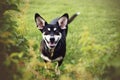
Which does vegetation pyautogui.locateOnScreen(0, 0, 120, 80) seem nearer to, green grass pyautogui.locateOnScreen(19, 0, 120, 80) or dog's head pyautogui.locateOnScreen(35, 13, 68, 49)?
green grass pyautogui.locateOnScreen(19, 0, 120, 80)

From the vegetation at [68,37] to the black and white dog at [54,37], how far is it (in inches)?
3.4

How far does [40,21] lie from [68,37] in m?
0.56

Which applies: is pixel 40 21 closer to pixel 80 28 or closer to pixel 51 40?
pixel 51 40

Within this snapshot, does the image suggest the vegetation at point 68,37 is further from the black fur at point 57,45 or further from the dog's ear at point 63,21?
the dog's ear at point 63,21

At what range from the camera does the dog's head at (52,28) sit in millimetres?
5469

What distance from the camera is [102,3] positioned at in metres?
5.63

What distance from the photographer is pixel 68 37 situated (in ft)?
19.2

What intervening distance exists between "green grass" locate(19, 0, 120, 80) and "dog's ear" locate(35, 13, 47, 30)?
0.22 ft

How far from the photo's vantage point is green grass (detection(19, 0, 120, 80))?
16.4ft

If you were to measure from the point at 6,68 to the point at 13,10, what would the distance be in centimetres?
97

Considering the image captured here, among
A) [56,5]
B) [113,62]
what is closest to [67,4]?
[56,5]

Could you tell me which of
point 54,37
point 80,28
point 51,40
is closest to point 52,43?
point 51,40

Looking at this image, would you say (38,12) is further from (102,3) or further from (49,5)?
(102,3)

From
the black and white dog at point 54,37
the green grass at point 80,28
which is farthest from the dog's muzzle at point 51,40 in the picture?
the green grass at point 80,28
